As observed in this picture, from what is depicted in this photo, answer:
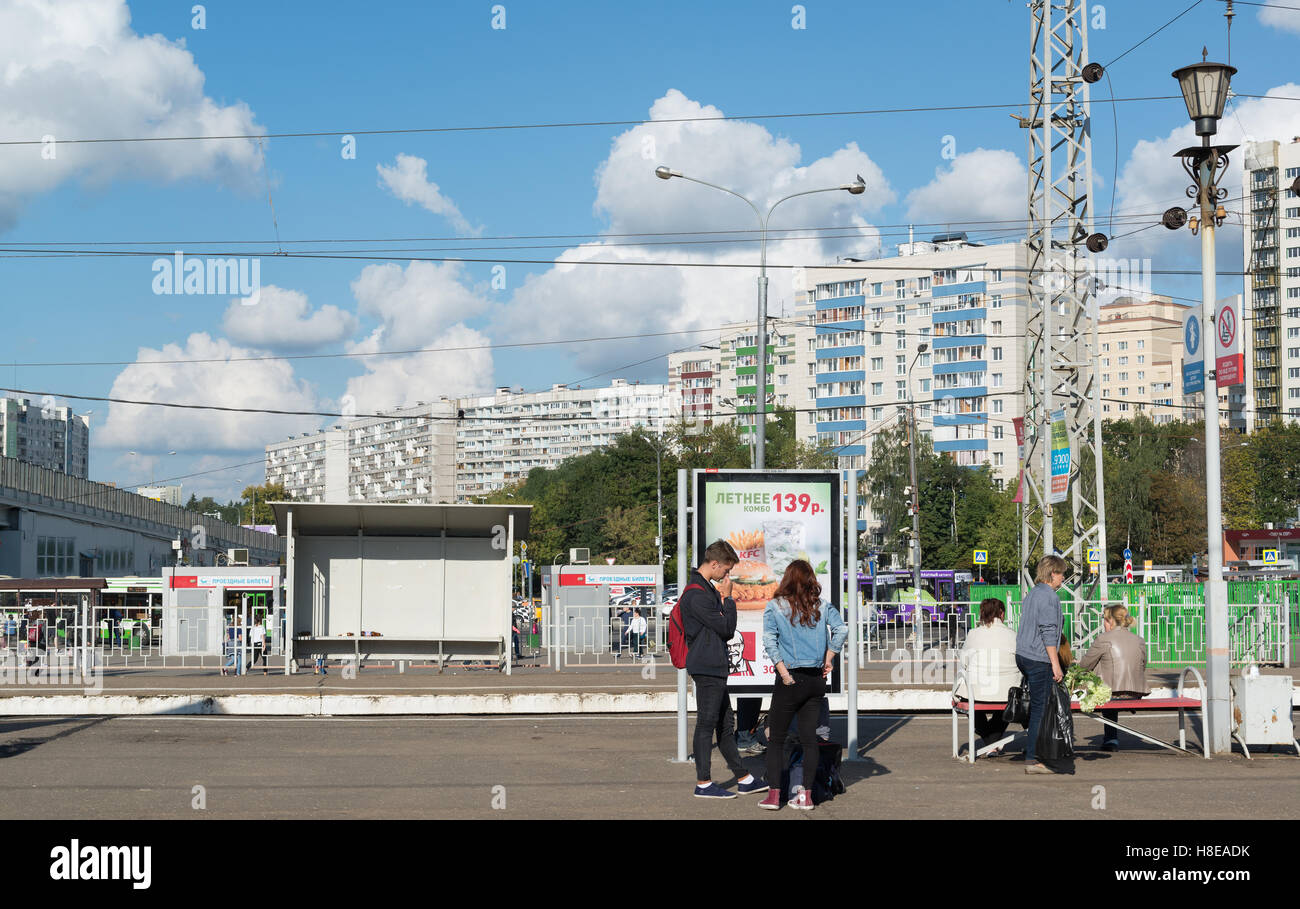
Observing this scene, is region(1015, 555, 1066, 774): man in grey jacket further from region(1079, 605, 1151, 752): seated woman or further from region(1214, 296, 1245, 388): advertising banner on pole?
region(1214, 296, 1245, 388): advertising banner on pole

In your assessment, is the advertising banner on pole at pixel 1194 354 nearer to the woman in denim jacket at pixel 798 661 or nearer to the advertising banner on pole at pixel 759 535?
the advertising banner on pole at pixel 759 535

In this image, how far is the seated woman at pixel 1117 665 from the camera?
13391mm

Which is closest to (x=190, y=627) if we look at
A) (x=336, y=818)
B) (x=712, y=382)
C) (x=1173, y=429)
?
(x=336, y=818)

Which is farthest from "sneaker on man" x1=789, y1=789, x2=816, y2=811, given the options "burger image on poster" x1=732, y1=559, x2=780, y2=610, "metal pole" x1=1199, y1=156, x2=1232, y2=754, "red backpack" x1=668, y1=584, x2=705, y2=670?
"metal pole" x1=1199, y1=156, x2=1232, y2=754

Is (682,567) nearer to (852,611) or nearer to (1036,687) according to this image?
(852,611)

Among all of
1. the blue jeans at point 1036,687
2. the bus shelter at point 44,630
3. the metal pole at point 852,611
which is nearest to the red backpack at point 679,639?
the metal pole at point 852,611

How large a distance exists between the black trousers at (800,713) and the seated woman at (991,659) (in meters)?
3.14

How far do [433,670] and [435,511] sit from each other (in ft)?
14.0

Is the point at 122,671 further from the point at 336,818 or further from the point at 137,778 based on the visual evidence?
the point at 336,818

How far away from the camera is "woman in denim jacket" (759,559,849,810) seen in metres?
9.72

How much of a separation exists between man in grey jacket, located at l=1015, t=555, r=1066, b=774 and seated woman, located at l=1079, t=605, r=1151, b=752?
1755 millimetres

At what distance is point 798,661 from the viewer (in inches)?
382

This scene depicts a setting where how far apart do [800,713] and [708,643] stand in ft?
3.73

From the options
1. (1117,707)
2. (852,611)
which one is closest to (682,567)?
(852,611)
